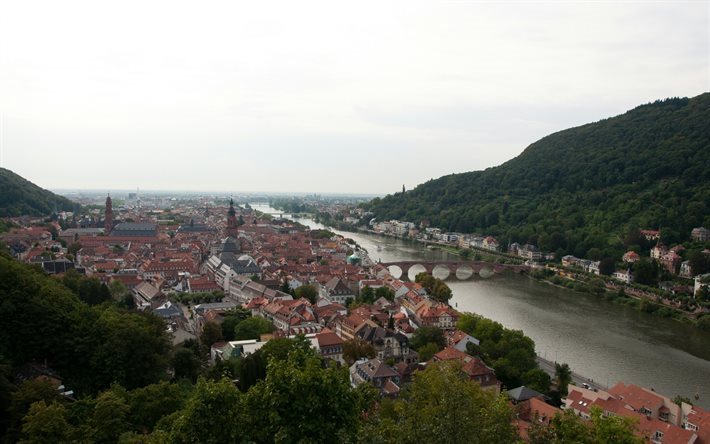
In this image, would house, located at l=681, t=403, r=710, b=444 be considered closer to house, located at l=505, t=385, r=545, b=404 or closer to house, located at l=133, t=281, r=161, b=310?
house, located at l=505, t=385, r=545, b=404

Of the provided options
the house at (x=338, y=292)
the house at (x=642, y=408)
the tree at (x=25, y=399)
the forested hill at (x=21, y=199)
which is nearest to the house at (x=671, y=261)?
the house at (x=338, y=292)

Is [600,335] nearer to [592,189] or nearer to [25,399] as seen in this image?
[25,399]

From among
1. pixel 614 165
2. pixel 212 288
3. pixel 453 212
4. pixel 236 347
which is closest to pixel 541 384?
pixel 236 347

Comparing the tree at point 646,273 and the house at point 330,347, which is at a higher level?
the tree at point 646,273

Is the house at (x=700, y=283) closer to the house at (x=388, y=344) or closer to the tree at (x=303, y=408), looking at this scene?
the house at (x=388, y=344)

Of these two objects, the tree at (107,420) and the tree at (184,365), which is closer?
the tree at (107,420)

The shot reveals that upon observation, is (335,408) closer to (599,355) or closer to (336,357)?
(336,357)
